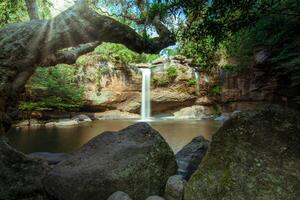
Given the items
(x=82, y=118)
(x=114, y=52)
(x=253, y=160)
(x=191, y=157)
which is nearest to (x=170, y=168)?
(x=191, y=157)

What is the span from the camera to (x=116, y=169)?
426cm

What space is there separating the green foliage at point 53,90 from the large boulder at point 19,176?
16344 mm

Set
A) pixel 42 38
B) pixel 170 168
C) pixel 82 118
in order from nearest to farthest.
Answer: pixel 170 168, pixel 42 38, pixel 82 118

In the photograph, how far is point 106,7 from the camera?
8.88 metres

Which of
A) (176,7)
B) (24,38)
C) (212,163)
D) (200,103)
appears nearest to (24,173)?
(24,38)

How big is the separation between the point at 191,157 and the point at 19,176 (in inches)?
99.0

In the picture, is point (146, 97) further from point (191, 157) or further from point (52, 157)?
point (191, 157)

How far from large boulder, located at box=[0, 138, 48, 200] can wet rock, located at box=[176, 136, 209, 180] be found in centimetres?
196

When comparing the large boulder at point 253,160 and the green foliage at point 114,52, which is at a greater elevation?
the green foliage at point 114,52

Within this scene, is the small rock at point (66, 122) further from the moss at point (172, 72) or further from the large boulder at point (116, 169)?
the large boulder at point (116, 169)

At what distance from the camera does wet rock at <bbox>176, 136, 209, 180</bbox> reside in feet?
16.3


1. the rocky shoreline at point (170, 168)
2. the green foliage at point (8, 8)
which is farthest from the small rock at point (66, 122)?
the rocky shoreline at point (170, 168)

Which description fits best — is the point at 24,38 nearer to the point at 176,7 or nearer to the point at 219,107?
the point at 176,7

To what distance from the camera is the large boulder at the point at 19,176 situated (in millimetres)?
4871
